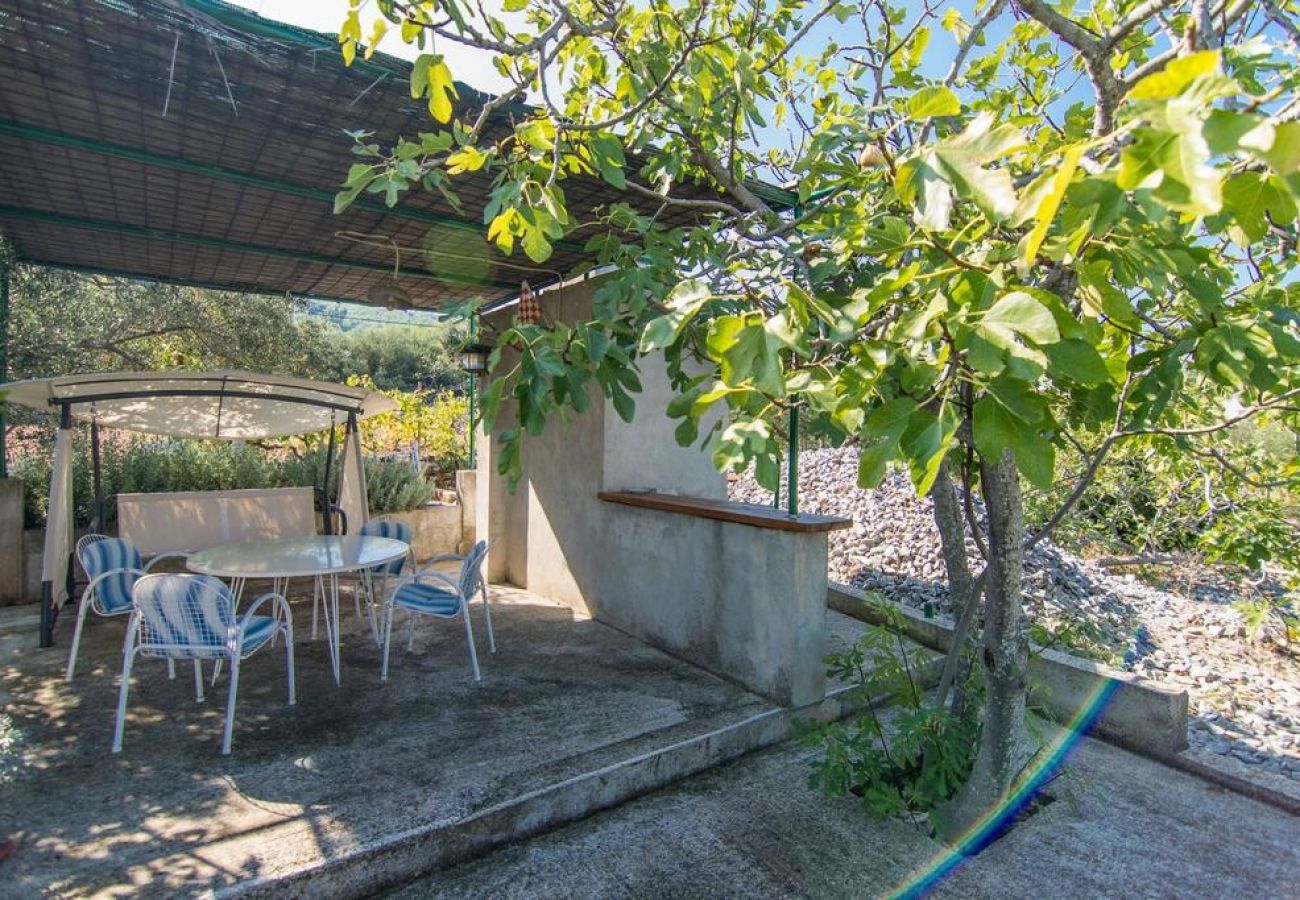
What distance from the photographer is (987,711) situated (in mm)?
2406

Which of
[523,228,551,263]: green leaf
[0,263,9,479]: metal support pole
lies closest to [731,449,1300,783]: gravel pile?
[523,228,551,263]: green leaf

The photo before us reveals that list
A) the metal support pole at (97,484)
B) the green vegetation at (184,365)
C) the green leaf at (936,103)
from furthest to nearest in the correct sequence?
the green vegetation at (184,365) < the metal support pole at (97,484) < the green leaf at (936,103)

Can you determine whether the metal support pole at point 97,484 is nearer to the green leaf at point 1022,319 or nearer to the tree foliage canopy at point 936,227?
the tree foliage canopy at point 936,227

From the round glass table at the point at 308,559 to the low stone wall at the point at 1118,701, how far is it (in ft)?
11.5

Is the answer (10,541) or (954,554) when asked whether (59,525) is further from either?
(954,554)

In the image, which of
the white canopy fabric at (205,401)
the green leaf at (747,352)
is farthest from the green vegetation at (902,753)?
the white canopy fabric at (205,401)

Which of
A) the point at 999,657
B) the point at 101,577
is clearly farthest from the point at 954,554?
the point at 101,577

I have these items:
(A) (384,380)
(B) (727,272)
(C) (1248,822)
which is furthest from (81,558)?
→ (A) (384,380)

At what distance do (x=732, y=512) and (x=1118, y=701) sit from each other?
2181mm

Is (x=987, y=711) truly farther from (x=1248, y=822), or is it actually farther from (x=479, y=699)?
(x=479, y=699)

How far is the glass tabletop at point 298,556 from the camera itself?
3484 millimetres

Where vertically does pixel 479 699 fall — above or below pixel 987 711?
below

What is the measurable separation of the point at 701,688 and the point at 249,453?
5.48 m

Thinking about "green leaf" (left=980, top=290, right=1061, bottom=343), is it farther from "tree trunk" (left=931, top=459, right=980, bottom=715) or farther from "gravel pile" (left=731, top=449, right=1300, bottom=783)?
"gravel pile" (left=731, top=449, right=1300, bottom=783)
